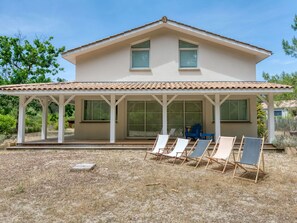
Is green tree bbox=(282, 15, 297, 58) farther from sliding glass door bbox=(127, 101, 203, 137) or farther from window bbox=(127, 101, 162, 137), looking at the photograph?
window bbox=(127, 101, 162, 137)

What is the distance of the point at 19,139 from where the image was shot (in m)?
13.0

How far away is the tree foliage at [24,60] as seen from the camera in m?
24.6

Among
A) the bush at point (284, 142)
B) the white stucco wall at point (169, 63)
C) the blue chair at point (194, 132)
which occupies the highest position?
the white stucco wall at point (169, 63)

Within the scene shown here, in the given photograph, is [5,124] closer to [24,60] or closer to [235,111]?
[24,60]

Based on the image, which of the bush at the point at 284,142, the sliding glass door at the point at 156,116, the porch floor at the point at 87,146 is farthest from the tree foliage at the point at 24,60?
the bush at the point at 284,142

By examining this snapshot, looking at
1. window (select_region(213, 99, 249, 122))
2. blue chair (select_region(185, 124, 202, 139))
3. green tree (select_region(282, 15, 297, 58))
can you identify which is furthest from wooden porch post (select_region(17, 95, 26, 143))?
green tree (select_region(282, 15, 297, 58))

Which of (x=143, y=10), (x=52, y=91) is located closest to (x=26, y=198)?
(x=52, y=91)

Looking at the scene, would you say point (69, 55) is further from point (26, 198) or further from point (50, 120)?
point (50, 120)

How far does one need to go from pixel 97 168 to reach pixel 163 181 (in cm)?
278

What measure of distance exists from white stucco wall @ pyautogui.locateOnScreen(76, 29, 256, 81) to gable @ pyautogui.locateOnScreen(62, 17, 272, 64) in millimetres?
279

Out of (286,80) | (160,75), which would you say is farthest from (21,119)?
(286,80)

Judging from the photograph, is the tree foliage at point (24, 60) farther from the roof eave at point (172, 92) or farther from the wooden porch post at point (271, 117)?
the wooden porch post at point (271, 117)

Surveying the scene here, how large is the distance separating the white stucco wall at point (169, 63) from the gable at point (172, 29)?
0.92 ft

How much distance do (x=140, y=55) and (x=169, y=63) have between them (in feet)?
6.57
